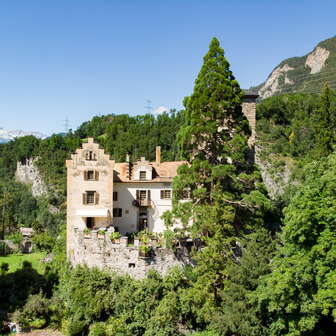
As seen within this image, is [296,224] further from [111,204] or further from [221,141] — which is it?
[111,204]

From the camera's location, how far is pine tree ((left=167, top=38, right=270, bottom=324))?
26.3 m

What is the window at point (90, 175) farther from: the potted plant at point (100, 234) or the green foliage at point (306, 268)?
the green foliage at point (306, 268)

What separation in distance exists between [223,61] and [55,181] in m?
76.4

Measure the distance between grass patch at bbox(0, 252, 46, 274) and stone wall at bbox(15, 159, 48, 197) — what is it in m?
52.0

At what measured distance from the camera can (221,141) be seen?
28141 millimetres

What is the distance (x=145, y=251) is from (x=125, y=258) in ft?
6.34

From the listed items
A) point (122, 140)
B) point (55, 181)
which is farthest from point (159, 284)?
point (55, 181)

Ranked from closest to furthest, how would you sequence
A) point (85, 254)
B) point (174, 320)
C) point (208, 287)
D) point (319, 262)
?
point (319, 262), point (208, 287), point (174, 320), point (85, 254)

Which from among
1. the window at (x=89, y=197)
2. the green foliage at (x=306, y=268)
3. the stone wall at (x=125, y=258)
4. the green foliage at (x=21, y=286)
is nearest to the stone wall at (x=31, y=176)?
the green foliage at (x=21, y=286)

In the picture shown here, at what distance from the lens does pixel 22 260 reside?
42.4m

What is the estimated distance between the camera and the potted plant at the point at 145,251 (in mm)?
27281

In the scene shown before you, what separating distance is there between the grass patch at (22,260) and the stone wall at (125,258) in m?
9.95

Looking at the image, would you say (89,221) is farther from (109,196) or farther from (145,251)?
(145,251)

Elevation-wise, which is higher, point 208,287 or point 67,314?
point 208,287
